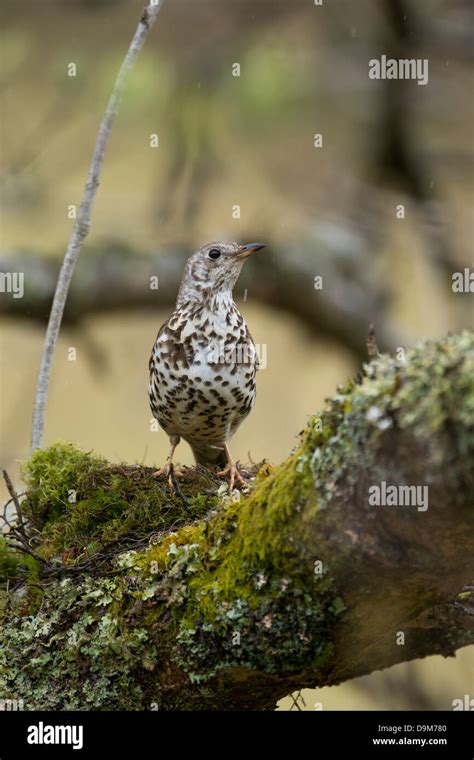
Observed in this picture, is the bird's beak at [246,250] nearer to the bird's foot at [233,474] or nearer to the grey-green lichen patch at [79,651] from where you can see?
the bird's foot at [233,474]

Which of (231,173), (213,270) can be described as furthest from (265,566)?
(231,173)

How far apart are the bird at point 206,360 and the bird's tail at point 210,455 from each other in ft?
0.40

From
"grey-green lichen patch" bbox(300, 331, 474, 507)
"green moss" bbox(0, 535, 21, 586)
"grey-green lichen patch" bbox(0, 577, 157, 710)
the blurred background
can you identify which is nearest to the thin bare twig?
"green moss" bbox(0, 535, 21, 586)

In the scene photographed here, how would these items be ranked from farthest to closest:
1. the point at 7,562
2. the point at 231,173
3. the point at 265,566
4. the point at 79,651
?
the point at 231,173, the point at 7,562, the point at 79,651, the point at 265,566

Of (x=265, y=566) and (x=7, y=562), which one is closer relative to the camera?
(x=265, y=566)

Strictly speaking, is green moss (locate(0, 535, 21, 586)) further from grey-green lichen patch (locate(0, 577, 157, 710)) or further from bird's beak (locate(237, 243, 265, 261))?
A: bird's beak (locate(237, 243, 265, 261))

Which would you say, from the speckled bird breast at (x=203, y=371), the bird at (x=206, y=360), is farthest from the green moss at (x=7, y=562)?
the speckled bird breast at (x=203, y=371)

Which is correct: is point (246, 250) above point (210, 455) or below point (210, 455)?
above

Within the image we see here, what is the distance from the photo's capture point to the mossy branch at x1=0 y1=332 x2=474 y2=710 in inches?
93.3

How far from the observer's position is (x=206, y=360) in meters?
4.86

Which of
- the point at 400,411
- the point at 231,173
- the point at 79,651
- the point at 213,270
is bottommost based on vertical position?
the point at 79,651

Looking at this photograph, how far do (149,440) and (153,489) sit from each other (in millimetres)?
4709

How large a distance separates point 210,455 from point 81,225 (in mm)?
1688

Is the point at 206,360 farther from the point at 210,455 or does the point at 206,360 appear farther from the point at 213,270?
the point at 210,455
